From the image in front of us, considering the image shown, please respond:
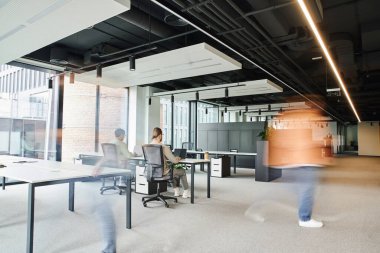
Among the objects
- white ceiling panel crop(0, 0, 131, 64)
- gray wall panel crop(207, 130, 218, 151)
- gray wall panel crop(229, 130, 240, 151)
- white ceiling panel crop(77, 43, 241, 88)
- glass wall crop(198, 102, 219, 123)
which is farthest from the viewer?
glass wall crop(198, 102, 219, 123)

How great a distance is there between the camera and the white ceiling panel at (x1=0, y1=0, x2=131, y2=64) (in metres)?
3.29

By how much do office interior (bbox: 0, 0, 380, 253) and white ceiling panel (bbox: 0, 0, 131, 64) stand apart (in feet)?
0.07

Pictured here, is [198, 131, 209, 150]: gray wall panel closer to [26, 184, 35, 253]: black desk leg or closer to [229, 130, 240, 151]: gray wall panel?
[229, 130, 240, 151]: gray wall panel

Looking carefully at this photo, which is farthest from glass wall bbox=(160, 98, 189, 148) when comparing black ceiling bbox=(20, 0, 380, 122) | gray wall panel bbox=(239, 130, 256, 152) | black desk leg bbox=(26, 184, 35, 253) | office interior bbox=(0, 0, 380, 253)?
black desk leg bbox=(26, 184, 35, 253)

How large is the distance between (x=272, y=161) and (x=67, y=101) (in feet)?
20.5

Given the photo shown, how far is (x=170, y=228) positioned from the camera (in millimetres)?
3496

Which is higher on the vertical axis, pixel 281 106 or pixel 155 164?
pixel 281 106

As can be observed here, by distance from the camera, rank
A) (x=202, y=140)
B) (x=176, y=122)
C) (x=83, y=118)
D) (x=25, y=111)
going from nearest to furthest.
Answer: (x=25, y=111) → (x=83, y=118) → (x=176, y=122) → (x=202, y=140)

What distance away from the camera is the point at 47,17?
11.9 ft

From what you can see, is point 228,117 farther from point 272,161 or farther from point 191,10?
point 191,10

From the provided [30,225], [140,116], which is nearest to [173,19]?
[30,225]

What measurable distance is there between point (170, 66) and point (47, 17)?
305 cm

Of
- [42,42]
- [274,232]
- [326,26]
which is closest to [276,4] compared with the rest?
[326,26]

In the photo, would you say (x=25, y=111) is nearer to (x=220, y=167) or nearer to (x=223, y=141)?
(x=220, y=167)
